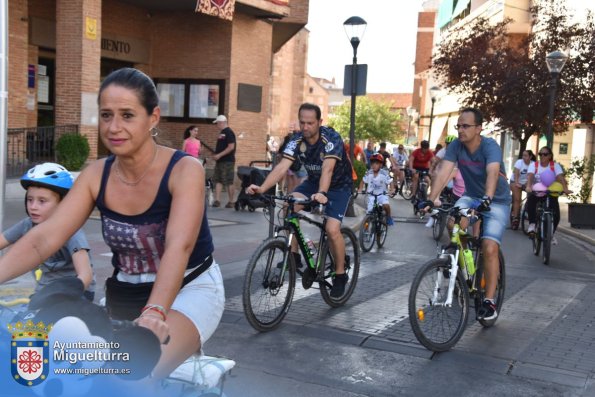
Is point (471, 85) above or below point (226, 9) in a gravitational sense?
below

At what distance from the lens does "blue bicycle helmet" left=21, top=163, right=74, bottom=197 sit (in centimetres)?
343

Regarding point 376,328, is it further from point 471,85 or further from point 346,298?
point 471,85

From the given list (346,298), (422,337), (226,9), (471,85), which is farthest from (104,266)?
(471,85)

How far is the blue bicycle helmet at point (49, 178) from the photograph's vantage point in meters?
3.43

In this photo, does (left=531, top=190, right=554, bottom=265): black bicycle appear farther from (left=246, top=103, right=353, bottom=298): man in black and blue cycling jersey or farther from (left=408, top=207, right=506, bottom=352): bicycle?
(left=408, top=207, right=506, bottom=352): bicycle

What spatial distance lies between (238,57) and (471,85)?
779cm

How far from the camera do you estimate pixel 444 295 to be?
5363mm

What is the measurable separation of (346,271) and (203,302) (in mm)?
4384

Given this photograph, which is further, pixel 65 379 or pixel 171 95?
pixel 171 95

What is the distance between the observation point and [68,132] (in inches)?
637

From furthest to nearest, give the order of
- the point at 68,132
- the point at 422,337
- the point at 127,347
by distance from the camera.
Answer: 1. the point at 68,132
2. the point at 422,337
3. the point at 127,347

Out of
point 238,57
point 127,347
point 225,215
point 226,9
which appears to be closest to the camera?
point 127,347

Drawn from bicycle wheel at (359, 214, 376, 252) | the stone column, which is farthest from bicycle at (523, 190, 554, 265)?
the stone column

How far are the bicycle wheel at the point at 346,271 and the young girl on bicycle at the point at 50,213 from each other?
10.2 ft
